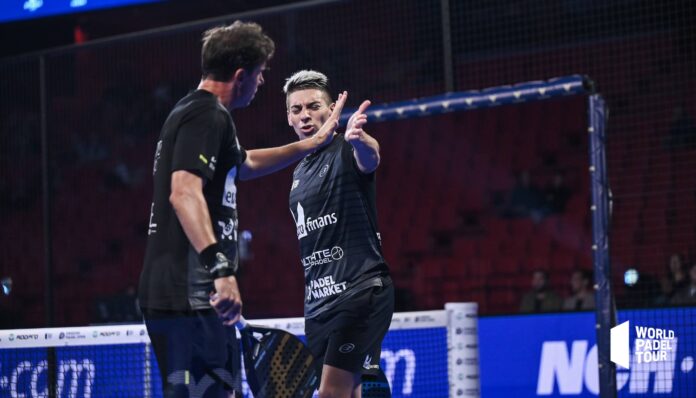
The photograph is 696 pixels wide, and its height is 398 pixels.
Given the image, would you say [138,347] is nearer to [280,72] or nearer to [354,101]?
[354,101]

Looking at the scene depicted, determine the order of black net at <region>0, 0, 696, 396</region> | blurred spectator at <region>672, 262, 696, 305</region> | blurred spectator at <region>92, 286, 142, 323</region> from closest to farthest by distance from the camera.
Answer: blurred spectator at <region>672, 262, 696, 305</region> < black net at <region>0, 0, 696, 396</region> < blurred spectator at <region>92, 286, 142, 323</region>

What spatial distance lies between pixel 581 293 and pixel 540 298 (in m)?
0.60

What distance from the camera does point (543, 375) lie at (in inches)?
333

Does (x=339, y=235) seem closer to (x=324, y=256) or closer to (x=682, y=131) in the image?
(x=324, y=256)

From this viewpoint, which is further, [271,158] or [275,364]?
[271,158]

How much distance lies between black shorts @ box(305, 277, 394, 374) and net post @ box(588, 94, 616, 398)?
1595mm

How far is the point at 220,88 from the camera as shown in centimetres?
367

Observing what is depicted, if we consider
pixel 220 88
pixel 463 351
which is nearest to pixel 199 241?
pixel 220 88

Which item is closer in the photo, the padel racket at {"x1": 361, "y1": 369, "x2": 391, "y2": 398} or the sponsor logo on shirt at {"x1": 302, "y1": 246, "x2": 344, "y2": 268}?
the sponsor logo on shirt at {"x1": 302, "y1": 246, "x2": 344, "y2": 268}

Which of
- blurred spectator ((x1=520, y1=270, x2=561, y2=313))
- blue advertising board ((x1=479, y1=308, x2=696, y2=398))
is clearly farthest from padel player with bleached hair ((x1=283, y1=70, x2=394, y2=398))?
blurred spectator ((x1=520, y1=270, x2=561, y2=313))

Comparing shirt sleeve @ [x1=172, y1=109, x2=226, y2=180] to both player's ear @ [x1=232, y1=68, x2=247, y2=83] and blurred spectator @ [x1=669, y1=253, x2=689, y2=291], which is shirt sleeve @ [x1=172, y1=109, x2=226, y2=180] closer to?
player's ear @ [x1=232, y1=68, x2=247, y2=83]

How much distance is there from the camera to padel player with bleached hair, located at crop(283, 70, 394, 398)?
4.81 m

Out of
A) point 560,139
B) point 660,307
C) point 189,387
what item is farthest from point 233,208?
point 560,139

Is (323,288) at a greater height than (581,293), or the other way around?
(581,293)
